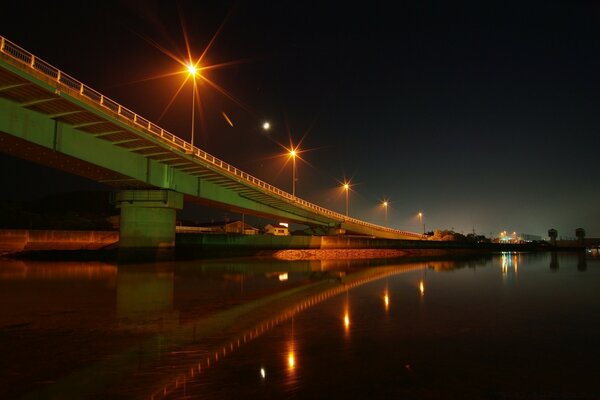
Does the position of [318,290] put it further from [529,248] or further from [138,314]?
[529,248]

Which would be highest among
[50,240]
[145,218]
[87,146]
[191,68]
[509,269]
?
[191,68]

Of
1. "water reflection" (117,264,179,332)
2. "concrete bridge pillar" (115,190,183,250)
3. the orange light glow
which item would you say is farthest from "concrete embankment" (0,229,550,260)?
"water reflection" (117,264,179,332)

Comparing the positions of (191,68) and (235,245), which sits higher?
(191,68)

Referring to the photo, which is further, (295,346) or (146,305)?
(146,305)

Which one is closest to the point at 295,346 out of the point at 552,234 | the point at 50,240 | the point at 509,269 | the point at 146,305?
the point at 146,305

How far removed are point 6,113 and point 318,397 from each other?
24980 mm

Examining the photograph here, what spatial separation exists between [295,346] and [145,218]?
32.6 m

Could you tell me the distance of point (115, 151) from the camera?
30.6 meters

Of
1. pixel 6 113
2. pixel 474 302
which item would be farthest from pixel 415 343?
pixel 6 113

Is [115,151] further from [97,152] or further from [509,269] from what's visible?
[509,269]

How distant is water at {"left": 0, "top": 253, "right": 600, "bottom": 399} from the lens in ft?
18.7

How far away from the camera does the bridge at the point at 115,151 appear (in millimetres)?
21484

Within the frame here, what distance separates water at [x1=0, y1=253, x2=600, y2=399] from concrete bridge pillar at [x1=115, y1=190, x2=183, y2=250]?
2137 cm

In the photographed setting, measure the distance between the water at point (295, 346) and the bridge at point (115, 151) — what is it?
40.8ft
